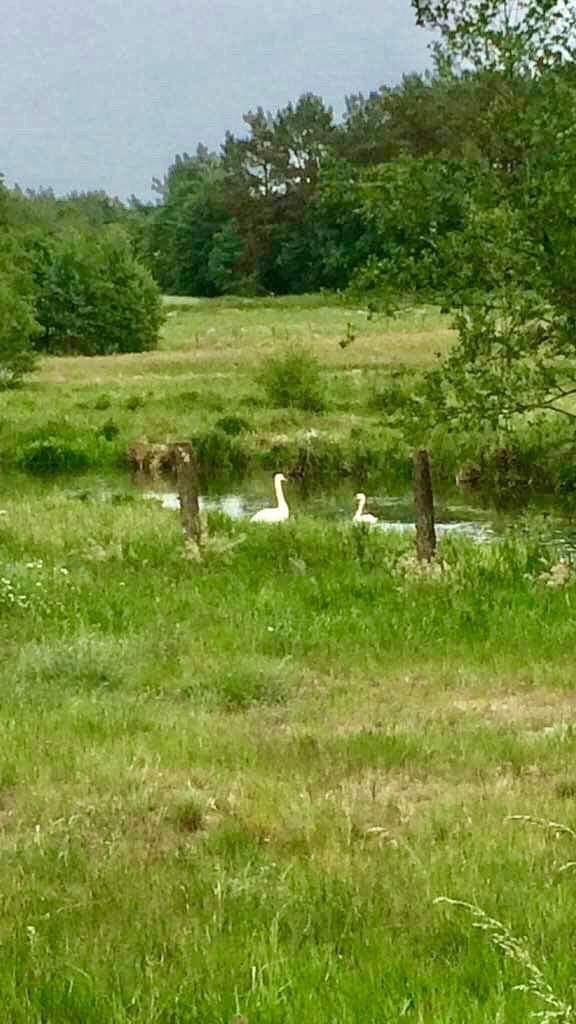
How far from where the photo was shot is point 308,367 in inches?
1545

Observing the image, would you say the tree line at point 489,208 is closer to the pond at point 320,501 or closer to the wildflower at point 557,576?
the wildflower at point 557,576

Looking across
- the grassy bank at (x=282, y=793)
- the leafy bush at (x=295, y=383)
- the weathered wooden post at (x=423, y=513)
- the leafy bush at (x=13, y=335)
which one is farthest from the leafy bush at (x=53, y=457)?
the grassy bank at (x=282, y=793)

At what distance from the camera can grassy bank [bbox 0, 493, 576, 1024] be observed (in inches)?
162

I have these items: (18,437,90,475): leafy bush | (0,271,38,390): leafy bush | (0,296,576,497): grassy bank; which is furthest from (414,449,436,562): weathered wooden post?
(0,271,38,390): leafy bush

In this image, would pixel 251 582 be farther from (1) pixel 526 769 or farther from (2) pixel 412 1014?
(2) pixel 412 1014

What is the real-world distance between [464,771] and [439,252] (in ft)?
24.3

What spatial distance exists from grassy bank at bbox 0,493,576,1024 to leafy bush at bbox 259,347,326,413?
23.7 metres

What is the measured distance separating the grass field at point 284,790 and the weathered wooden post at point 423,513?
45cm

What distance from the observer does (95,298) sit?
2472 inches

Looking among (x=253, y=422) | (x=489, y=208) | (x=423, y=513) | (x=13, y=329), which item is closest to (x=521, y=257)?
(x=489, y=208)

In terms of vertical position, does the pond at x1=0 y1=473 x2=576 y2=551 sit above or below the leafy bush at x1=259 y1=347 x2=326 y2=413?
below

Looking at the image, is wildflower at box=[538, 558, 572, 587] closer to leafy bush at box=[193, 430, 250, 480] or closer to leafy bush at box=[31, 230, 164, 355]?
leafy bush at box=[193, 430, 250, 480]

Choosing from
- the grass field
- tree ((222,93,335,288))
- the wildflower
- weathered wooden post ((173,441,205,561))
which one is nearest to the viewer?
the grass field

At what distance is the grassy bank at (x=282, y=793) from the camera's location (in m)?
4.12
